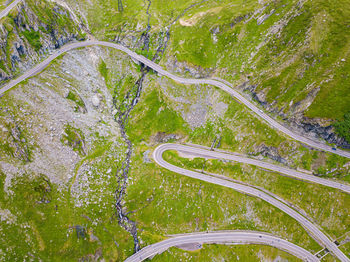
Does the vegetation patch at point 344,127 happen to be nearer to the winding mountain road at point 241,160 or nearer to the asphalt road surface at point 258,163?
the winding mountain road at point 241,160

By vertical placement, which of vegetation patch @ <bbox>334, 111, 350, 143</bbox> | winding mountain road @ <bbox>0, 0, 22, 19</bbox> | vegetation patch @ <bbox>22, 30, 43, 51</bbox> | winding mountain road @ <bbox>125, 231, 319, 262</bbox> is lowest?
winding mountain road @ <bbox>125, 231, 319, 262</bbox>

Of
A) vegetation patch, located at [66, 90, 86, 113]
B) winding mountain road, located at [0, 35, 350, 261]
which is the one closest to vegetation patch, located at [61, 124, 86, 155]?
vegetation patch, located at [66, 90, 86, 113]

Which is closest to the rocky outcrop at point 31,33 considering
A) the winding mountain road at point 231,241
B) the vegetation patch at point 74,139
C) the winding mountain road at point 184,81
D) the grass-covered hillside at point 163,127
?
the grass-covered hillside at point 163,127

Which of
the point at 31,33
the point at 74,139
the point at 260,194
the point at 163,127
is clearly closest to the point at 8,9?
the point at 31,33

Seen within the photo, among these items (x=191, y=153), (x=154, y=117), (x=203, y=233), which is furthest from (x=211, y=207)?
(x=154, y=117)

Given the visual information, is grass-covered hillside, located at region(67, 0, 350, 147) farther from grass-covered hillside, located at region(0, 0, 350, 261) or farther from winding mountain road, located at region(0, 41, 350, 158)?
winding mountain road, located at region(0, 41, 350, 158)
